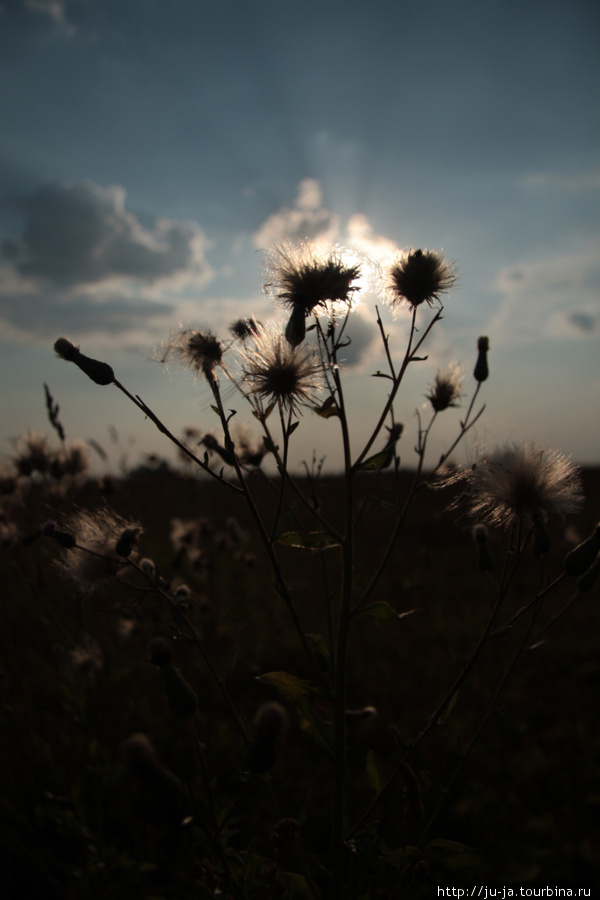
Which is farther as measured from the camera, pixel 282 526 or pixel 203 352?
pixel 203 352

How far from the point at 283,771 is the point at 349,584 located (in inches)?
89.9

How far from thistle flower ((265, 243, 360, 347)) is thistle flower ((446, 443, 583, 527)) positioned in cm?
70

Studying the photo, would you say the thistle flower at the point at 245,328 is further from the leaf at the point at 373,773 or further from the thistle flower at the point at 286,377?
the leaf at the point at 373,773

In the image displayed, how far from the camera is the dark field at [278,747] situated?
186 cm

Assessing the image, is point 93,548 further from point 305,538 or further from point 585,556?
point 585,556

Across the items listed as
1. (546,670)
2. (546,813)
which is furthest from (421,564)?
(546,813)

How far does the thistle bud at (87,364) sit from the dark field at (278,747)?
1.94 ft

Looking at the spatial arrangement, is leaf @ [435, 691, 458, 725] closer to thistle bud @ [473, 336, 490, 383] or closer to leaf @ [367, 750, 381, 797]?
leaf @ [367, 750, 381, 797]

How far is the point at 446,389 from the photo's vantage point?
2055mm

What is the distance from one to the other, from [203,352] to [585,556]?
1365mm

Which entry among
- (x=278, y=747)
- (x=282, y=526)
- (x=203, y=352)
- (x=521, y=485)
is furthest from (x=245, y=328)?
(x=278, y=747)

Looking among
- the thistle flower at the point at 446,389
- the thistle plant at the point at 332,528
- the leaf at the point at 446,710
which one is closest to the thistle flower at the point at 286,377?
the thistle plant at the point at 332,528

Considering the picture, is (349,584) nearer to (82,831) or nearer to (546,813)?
(82,831)

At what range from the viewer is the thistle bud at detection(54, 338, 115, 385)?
1617mm
